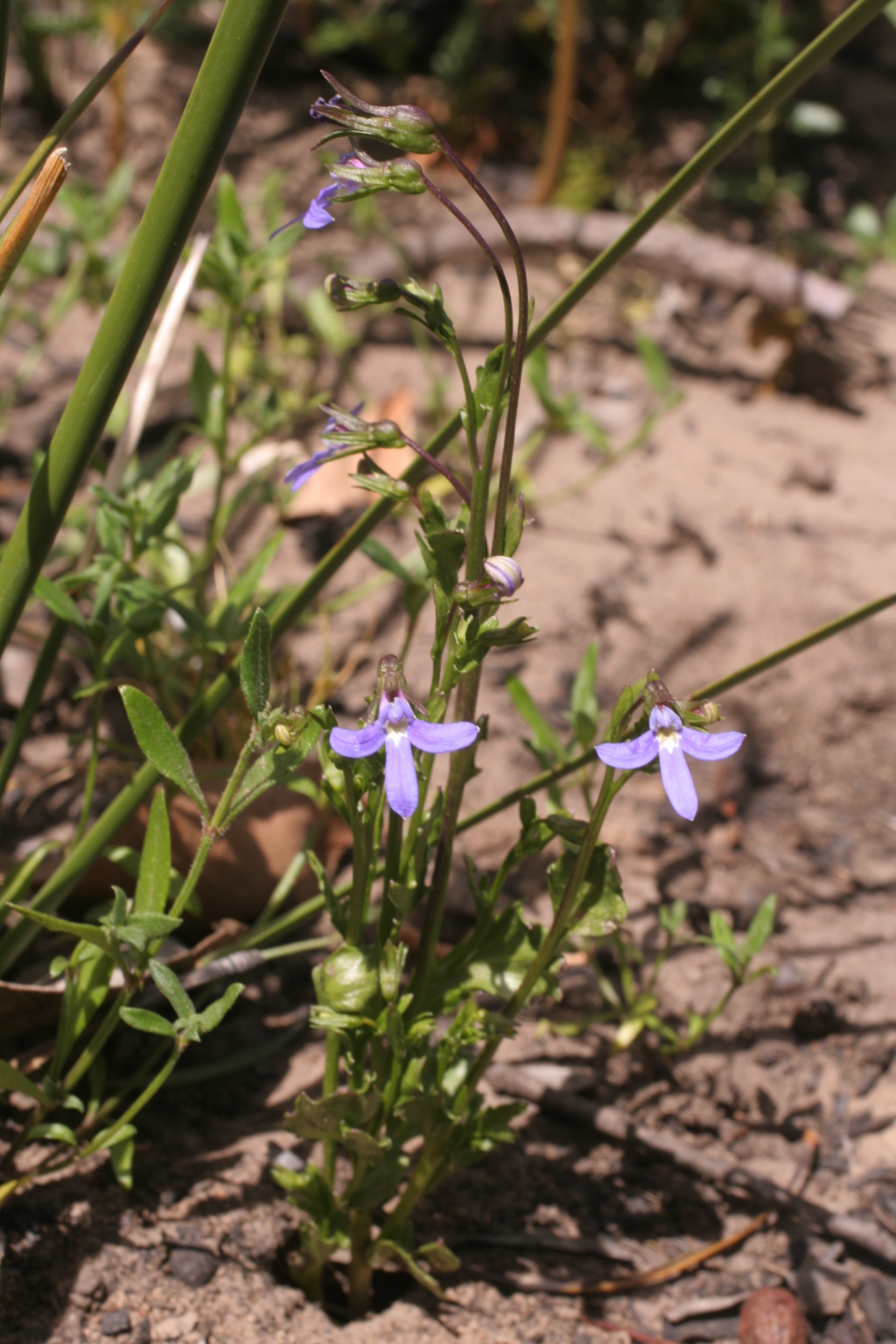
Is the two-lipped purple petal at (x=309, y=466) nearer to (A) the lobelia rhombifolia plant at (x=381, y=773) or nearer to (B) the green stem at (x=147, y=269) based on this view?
(A) the lobelia rhombifolia plant at (x=381, y=773)

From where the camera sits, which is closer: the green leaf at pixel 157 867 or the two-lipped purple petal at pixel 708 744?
the two-lipped purple petal at pixel 708 744

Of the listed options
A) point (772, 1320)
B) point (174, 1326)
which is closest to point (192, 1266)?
point (174, 1326)

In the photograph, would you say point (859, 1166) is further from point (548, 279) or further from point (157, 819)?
point (548, 279)

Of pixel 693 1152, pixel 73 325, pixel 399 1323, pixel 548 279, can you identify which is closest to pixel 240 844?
pixel 399 1323

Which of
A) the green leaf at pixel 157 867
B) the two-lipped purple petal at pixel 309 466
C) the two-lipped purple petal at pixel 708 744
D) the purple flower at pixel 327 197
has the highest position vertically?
the purple flower at pixel 327 197

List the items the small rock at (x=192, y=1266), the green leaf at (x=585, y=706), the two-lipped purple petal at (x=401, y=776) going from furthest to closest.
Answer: the green leaf at (x=585, y=706)
the small rock at (x=192, y=1266)
the two-lipped purple petal at (x=401, y=776)

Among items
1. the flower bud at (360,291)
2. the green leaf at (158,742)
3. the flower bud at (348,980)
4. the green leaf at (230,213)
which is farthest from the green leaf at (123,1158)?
the green leaf at (230,213)

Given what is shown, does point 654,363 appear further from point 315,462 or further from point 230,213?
point 315,462

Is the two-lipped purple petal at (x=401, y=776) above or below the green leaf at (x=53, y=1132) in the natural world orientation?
above
